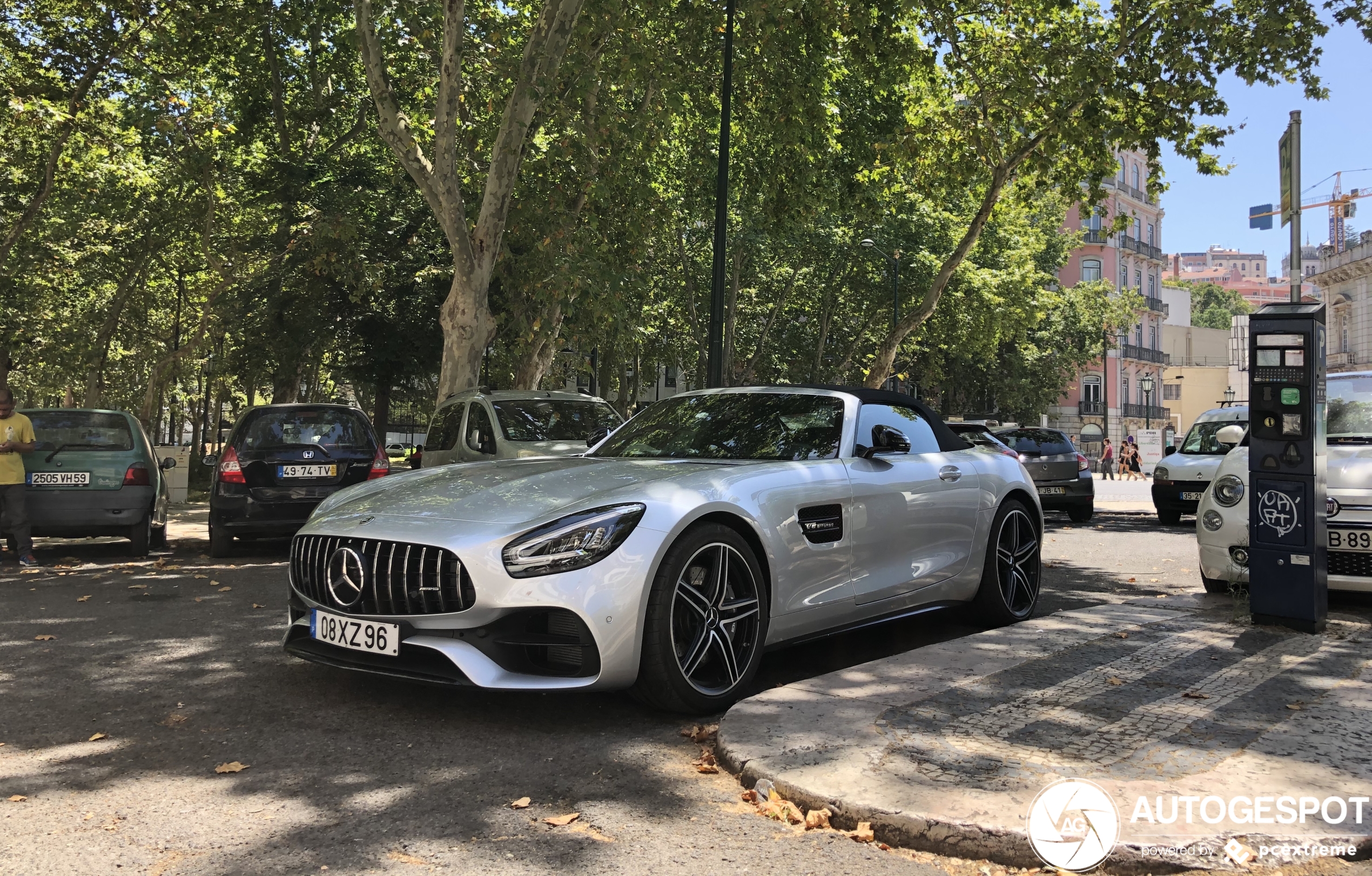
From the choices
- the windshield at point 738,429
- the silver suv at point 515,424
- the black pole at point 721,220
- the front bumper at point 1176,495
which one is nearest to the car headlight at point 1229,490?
the windshield at point 738,429

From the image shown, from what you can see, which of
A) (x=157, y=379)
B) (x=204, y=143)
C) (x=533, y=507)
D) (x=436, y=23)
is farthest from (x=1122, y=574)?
(x=157, y=379)

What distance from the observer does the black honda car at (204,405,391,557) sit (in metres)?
10.9

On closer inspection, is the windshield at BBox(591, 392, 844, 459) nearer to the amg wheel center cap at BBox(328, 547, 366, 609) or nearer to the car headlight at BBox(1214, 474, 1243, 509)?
the amg wheel center cap at BBox(328, 547, 366, 609)

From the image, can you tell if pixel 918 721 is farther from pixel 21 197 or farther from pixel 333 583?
pixel 21 197

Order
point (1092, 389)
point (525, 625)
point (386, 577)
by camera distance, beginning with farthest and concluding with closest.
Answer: point (1092, 389) < point (386, 577) < point (525, 625)

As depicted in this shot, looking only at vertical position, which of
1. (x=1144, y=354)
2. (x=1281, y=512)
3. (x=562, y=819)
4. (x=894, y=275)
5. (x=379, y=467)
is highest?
(x=894, y=275)

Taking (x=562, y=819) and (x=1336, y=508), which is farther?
(x=1336, y=508)

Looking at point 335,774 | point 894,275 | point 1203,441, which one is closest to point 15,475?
point 335,774

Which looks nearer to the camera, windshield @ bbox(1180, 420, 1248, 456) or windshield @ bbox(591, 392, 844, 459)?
windshield @ bbox(591, 392, 844, 459)

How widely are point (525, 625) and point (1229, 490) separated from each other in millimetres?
5356

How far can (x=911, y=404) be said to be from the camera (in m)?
6.81

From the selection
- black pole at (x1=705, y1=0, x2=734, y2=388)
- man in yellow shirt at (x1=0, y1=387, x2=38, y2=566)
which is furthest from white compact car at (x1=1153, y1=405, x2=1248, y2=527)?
man in yellow shirt at (x1=0, y1=387, x2=38, y2=566)

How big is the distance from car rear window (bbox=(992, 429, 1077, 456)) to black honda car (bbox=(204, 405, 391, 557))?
10.1 m

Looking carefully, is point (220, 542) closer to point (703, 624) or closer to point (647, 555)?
point (703, 624)
